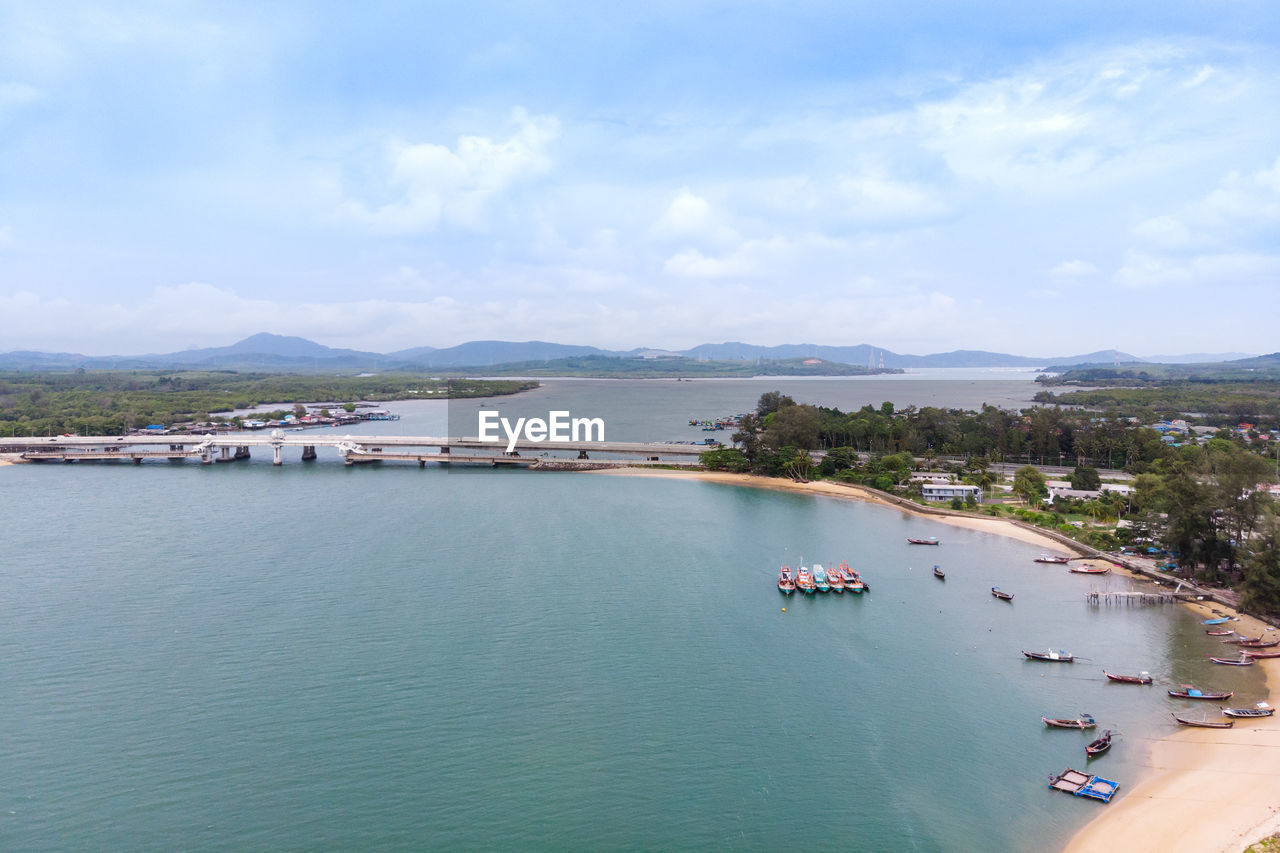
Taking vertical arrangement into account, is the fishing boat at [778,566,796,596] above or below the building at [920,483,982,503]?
below

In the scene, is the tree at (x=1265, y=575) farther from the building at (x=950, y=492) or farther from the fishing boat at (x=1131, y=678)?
the building at (x=950, y=492)

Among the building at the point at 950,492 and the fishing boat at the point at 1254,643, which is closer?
the fishing boat at the point at 1254,643

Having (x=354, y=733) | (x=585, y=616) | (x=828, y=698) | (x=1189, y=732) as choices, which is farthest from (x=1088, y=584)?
(x=354, y=733)

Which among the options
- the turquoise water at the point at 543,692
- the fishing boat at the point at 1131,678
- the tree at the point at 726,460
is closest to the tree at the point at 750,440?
the tree at the point at 726,460

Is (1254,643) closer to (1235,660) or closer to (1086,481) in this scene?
(1235,660)

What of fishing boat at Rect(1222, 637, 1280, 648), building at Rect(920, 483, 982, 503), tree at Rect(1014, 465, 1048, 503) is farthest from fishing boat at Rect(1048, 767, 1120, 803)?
tree at Rect(1014, 465, 1048, 503)

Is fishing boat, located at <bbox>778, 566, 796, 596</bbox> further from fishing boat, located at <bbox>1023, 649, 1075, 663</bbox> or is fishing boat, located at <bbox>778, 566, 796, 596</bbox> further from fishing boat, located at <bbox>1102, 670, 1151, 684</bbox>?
fishing boat, located at <bbox>1102, 670, 1151, 684</bbox>
